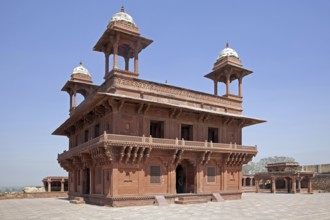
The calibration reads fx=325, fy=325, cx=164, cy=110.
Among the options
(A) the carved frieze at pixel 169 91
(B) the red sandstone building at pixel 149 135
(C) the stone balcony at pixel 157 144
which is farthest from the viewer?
(A) the carved frieze at pixel 169 91

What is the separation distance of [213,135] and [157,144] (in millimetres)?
7178

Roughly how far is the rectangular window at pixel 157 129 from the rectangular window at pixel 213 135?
5.34 metres

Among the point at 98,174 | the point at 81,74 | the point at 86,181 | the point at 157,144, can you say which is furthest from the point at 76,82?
the point at 157,144

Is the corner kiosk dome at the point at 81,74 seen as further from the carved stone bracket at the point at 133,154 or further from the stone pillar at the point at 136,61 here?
the carved stone bracket at the point at 133,154

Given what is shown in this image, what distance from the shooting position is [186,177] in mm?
25766

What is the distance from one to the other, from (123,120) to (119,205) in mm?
5409

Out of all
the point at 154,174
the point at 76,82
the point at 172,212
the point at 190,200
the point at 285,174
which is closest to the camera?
the point at 172,212

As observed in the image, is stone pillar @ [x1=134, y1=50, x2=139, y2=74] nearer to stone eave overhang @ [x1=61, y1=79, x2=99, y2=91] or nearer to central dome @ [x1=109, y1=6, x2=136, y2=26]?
central dome @ [x1=109, y1=6, x2=136, y2=26]

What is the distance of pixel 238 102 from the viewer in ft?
95.9

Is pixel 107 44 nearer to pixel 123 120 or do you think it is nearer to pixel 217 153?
pixel 123 120

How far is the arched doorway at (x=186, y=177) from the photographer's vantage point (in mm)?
25328

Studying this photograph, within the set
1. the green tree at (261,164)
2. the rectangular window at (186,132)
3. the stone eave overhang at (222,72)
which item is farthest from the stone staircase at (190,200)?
the green tree at (261,164)

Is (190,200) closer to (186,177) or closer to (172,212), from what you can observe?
(186,177)

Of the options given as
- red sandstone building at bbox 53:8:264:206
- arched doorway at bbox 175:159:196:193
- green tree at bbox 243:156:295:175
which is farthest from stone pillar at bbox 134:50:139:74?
green tree at bbox 243:156:295:175
